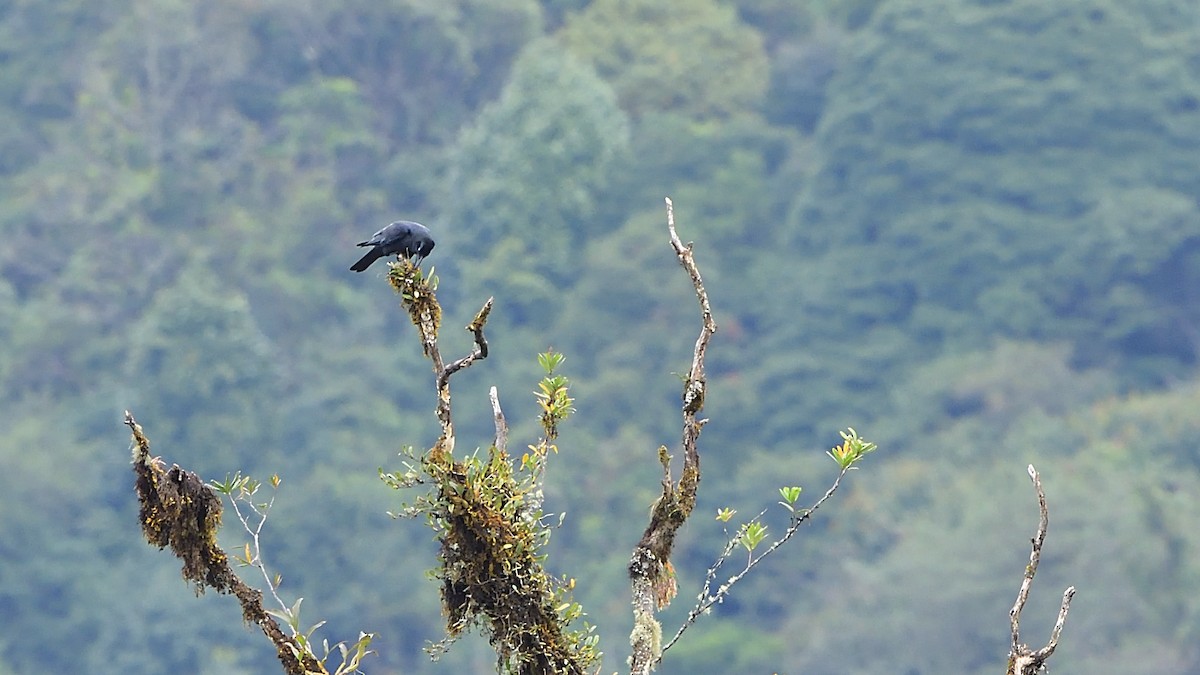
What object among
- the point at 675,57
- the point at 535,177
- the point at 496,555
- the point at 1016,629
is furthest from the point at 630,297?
the point at 1016,629

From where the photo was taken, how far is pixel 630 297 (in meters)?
52.4

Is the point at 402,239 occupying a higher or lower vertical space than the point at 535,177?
lower

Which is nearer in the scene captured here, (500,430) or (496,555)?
(496,555)

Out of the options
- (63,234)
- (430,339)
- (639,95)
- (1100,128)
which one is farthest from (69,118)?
(430,339)

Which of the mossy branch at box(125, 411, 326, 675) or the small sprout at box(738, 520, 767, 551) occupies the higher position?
the mossy branch at box(125, 411, 326, 675)

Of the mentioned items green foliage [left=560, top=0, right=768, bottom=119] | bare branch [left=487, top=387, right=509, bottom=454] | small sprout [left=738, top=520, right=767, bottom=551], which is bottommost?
small sprout [left=738, top=520, right=767, bottom=551]

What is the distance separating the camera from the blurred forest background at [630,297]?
145 feet

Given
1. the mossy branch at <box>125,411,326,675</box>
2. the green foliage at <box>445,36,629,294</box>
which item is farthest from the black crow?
the green foliage at <box>445,36,629,294</box>

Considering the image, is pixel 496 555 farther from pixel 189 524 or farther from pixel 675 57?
pixel 675 57

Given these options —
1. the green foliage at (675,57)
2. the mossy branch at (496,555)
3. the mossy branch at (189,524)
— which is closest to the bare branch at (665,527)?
the mossy branch at (496,555)

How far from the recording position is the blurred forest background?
145 feet

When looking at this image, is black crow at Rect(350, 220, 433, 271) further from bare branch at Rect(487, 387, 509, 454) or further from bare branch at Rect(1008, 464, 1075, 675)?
bare branch at Rect(1008, 464, 1075, 675)

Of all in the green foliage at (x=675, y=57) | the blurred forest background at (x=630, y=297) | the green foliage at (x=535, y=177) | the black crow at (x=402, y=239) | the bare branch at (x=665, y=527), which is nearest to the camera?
the bare branch at (x=665, y=527)

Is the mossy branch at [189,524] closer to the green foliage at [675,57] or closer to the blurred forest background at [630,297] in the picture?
the blurred forest background at [630,297]
